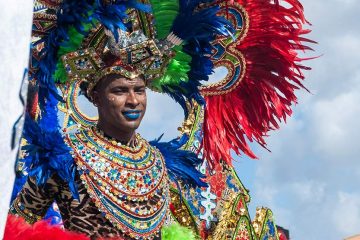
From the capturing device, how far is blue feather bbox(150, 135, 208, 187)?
526 centimetres

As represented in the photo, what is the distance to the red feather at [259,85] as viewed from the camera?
5562mm

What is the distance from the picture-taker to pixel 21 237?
364 centimetres

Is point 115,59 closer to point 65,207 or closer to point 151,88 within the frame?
point 151,88

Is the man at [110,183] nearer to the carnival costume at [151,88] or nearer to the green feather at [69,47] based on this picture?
the carnival costume at [151,88]

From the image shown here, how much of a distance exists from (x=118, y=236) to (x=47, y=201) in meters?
0.52

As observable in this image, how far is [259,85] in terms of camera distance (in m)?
5.62

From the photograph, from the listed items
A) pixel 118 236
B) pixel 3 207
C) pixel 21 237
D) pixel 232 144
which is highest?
A: pixel 232 144

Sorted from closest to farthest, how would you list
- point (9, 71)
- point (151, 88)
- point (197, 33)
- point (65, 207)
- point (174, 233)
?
point (9, 71)
point (65, 207)
point (174, 233)
point (197, 33)
point (151, 88)

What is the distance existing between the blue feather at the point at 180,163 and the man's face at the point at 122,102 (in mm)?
550

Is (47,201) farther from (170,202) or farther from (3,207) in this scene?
(3,207)

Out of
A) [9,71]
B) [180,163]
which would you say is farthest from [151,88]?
[9,71]

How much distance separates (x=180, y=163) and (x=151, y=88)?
54 cm

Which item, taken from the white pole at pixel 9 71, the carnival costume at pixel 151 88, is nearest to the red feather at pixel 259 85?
the carnival costume at pixel 151 88

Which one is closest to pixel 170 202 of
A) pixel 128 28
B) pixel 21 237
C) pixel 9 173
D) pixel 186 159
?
pixel 186 159
